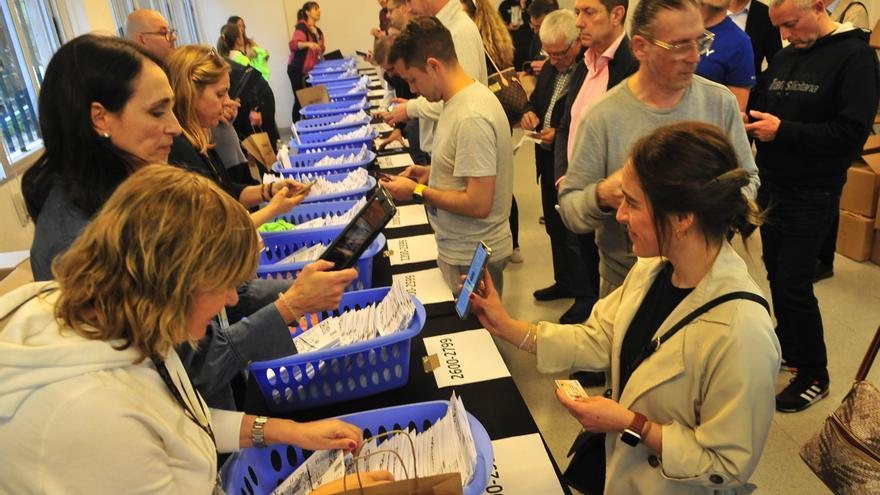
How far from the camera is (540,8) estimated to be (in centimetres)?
445

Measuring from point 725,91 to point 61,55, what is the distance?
162cm

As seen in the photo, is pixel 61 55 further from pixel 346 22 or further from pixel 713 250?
pixel 346 22

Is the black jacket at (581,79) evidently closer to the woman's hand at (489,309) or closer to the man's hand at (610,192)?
the man's hand at (610,192)

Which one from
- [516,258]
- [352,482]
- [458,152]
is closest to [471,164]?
[458,152]

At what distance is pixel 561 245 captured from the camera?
320cm

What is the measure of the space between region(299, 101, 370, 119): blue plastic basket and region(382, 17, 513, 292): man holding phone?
2.52m

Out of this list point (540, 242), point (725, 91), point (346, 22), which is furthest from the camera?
point (346, 22)

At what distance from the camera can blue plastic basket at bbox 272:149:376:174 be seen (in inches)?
109

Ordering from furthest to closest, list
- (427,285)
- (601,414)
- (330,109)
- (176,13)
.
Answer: (176,13), (330,109), (427,285), (601,414)

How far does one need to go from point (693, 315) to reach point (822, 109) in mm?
1629

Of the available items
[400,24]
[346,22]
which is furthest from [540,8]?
[346,22]

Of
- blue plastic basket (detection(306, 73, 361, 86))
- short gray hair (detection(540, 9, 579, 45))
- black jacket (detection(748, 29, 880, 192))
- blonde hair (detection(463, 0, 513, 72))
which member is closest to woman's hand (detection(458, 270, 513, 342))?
black jacket (detection(748, 29, 880, 192))

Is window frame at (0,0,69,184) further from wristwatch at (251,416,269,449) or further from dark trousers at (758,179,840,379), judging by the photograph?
dark trousers at (758,179,840,379)

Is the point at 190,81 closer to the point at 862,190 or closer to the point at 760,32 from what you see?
the point at 760,32
